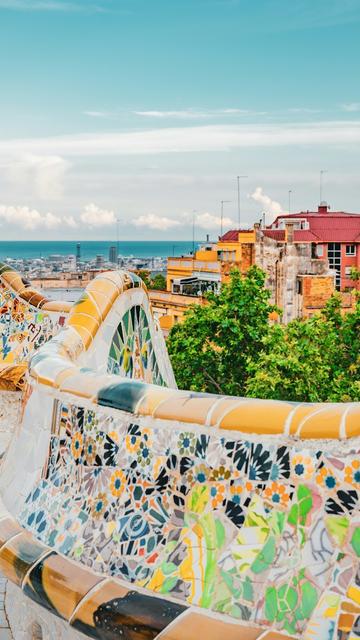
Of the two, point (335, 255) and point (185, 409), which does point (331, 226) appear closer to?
point (335, 255)

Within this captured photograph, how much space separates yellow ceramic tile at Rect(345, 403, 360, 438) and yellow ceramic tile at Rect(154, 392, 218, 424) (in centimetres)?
48

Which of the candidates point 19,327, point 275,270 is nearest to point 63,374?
point 19,327

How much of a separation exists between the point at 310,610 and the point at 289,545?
0.63 feet

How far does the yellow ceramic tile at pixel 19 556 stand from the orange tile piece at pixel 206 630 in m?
0.66

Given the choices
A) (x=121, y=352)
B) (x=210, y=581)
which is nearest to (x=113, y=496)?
(x=210, y=581)

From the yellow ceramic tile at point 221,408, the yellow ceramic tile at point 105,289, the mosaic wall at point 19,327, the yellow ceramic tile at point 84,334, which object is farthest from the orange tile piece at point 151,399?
the mosaic wall at point 19,327

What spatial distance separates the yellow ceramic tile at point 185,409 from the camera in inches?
113

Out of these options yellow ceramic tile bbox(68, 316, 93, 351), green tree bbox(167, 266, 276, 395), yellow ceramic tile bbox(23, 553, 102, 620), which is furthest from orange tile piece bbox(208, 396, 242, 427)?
green tree bbox(167, 266, 276, 395)

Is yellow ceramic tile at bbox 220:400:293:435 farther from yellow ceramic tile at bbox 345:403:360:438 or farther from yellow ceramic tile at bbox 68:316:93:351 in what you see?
yellow ceramic tile at bbox 68:316:93:351

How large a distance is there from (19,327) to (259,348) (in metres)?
15.6

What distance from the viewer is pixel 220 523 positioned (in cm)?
281

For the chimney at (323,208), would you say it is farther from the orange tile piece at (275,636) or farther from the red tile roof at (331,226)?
the orange tile piece at (275,636)

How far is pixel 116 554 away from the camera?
9.73 ft

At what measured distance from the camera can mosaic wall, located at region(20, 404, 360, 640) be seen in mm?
2578
